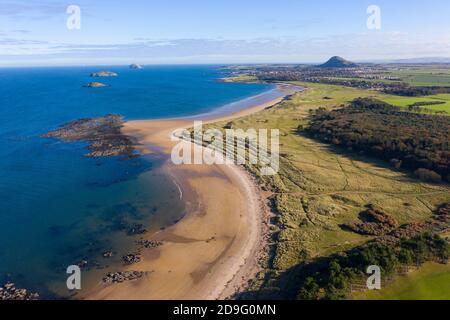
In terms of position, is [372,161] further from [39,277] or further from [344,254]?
[39,277]

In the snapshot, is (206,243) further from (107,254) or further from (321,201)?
(321,201)

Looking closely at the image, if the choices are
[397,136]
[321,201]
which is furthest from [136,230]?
[397,136]

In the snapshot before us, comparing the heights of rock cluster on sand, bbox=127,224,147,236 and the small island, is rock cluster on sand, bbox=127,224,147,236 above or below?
below

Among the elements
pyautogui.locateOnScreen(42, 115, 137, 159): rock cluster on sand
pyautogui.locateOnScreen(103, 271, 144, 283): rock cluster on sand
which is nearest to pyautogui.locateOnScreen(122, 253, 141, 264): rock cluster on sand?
pyautogui.locateOnScreen(103, 271, 144, 283): rock cluster on sand

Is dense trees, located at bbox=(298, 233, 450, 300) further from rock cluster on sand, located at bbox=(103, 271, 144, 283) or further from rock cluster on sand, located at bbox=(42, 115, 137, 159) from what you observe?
rock cluster on sand, located at bbox=(42, 115, 137, 159)

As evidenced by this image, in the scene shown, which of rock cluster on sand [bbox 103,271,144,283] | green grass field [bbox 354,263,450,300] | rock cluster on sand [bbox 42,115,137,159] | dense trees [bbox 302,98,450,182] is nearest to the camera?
green grass field [bbox 354,263,450,300]
